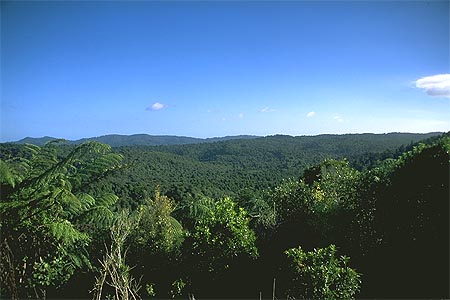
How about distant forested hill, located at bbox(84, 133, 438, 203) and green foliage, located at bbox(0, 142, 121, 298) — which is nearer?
green foliage, located at bbox(0, 142, 121, 298)

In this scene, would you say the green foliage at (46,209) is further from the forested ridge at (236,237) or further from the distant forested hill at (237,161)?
the distant forested hill at (237,161)

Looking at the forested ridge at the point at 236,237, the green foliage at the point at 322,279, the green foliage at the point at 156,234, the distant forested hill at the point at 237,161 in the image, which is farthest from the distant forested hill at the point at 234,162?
the green foliage at the point at 322,279

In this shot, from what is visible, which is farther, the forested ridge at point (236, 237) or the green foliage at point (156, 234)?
the green foliage at point (156, 234)

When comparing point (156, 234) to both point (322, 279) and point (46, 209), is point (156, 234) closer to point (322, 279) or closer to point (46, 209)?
point (46, 209)

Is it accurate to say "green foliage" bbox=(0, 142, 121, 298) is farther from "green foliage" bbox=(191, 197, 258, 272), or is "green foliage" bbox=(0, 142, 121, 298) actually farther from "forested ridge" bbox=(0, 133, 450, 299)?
"green foliage" bbox=(191, 197, 258, 272)

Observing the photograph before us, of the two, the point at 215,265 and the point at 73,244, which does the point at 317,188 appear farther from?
the point at 73,244

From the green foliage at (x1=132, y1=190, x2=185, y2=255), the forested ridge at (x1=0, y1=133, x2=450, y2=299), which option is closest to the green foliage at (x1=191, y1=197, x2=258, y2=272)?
the forested ridge at (x1=0, y1=133, x2=450, y2=299)

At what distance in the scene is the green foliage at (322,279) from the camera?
13.6 feet

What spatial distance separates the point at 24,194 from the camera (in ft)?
15.0

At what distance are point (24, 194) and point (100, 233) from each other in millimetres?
2288

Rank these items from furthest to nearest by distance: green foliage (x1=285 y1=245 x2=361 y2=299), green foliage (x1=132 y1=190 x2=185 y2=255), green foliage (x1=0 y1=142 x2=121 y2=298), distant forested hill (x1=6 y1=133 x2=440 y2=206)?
distant forested hill (x1=6 y1=133 x2=440 y2=206) → green foliage (x1=132 y1=190 x2=185 y2=255) → green foliage (x1=0 y1=142 x2=121 y2=298) → green foliage (x1=285 y1=245 x2=361 y2=299)

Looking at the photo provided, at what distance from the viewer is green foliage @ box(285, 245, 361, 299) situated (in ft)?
13.6

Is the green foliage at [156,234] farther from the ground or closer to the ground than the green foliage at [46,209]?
closer to the ground

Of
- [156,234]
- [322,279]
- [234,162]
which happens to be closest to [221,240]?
[156,234]
